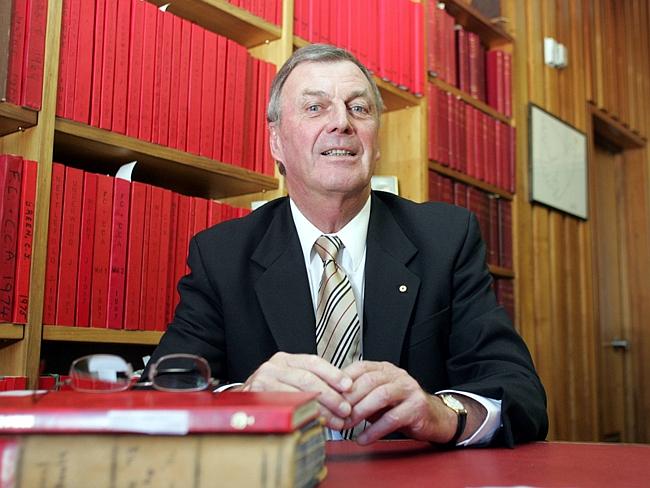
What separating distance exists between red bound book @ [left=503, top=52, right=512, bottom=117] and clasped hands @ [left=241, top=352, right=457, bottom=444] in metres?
2.82

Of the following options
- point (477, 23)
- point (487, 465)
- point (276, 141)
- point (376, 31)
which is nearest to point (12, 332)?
point (276, 141)

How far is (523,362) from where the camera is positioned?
1.40 meters

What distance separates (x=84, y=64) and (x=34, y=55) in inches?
6.0

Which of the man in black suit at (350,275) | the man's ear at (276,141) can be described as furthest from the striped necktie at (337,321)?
the man's ear at (276,141)

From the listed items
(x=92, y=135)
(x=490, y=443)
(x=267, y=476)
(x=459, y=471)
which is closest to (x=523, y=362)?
(x=490, y=443)

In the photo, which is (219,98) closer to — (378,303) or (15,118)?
(15,118)

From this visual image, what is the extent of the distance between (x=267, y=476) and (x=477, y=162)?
2.89m

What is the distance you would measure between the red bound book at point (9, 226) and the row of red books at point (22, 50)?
15cm

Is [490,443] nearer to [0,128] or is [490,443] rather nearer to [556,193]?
[0,128]

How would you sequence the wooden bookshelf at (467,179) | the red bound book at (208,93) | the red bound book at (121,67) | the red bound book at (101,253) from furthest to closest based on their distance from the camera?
1. the wooden bookshelf at (467,179)
2. the red bound book at (208,93)
3. the red bound book at (121,67)
4. the red bound book at (101,253)

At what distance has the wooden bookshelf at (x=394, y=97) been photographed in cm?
284

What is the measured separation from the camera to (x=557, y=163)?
4.00 m

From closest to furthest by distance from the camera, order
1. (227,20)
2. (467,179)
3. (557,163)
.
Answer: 1. (227,20)
2. (467,179)
3. (557,163)

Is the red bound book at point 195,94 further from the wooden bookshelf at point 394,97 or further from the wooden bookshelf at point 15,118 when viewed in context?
the wooden bookshelf at point 394,97
